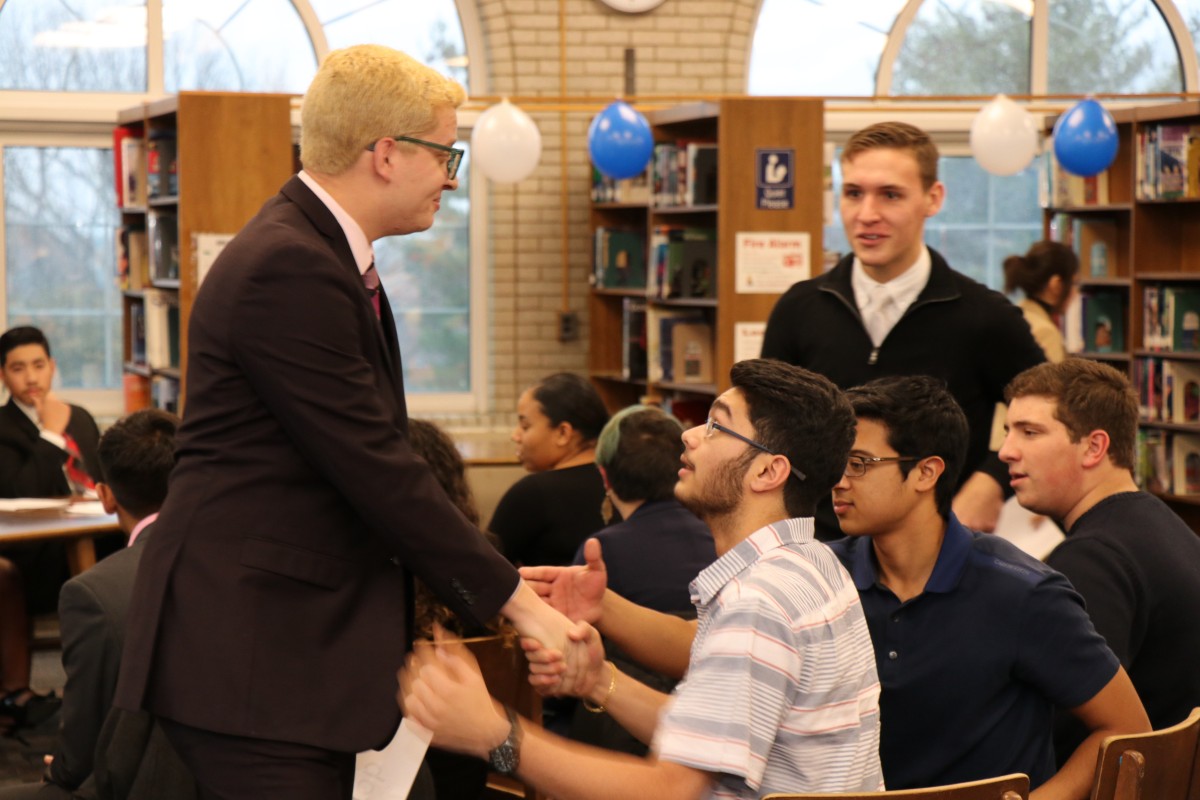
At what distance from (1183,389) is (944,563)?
561 cm

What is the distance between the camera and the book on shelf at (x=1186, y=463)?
7297mm

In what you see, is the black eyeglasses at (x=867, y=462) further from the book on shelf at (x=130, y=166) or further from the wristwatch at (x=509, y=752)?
the book on shelf at (x=130, y=166)

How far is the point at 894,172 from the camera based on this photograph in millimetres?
2895

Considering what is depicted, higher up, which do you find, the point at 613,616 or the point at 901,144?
the point at 901,144

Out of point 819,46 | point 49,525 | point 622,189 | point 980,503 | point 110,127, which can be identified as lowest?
point 49,525

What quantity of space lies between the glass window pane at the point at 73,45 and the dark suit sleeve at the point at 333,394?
7.09 metres

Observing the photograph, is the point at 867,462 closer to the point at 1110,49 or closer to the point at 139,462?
the point at 139,462

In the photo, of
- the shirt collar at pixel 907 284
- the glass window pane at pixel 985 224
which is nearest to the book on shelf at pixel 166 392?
the glass window pane at pixel 985 224

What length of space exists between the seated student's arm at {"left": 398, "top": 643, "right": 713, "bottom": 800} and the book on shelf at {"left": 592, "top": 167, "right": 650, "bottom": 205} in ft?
20.0

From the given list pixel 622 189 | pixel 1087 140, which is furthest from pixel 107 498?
pixel 1087 140

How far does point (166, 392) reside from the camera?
736 centimetres

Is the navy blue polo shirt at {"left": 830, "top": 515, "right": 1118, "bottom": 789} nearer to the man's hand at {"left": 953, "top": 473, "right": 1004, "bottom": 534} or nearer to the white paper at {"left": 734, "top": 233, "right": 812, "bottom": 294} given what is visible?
the man's hand at {"left": 953, "top": 473, "right": 1004, "bottom": 534}

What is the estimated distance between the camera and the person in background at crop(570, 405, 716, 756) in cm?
324

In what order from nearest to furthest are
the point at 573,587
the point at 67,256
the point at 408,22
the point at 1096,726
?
the point at 1096,726
the point at 573,587
the point at 67,256
the point at 408,22
